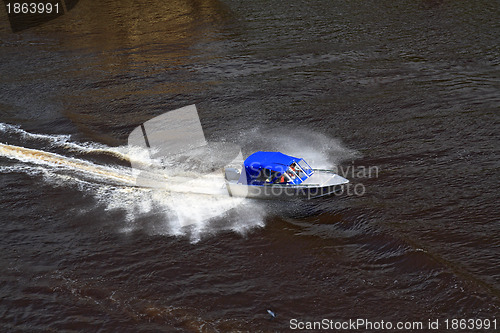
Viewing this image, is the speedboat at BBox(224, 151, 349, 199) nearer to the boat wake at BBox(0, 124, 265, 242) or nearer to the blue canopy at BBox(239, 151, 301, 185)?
the blue canopy at BBox(239, 151, 301, 185)

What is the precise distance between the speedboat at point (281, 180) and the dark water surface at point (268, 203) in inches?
22.6

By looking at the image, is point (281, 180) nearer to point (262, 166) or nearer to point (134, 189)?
point (262, 166)

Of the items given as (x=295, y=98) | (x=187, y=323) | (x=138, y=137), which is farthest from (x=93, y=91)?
(x=187, y=323)

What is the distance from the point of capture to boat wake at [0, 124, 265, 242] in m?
20.6

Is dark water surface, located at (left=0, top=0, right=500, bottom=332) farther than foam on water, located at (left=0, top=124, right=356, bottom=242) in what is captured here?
No

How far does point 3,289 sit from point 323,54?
25976 millimetres

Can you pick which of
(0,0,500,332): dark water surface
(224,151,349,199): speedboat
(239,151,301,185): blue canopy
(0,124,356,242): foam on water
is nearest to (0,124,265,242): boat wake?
(0,124,356,242): foam on water

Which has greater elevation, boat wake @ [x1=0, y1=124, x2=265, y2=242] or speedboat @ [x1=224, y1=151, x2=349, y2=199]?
speedboat @ [x1=224, y1=151, x2=349, y2=199]

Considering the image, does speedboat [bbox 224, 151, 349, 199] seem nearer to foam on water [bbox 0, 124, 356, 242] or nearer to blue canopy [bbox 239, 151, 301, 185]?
blue canopy [bbox 239, 151, 301, 185]

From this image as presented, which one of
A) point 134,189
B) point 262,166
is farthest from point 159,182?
point 262,166

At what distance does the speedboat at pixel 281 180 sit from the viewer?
20.6 m

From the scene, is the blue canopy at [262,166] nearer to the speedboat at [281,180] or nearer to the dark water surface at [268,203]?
the speedboat at [281,180]

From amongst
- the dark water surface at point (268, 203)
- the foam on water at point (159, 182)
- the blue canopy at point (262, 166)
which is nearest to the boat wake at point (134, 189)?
the foam on water at point (159, 182)

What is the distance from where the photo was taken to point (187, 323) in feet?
53.8
